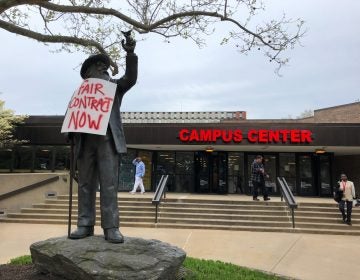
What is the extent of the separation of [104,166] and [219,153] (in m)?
16.6

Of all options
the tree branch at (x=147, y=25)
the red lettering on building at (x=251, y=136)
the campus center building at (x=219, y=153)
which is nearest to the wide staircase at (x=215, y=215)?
the red lettering on building at (x=251, y=136)

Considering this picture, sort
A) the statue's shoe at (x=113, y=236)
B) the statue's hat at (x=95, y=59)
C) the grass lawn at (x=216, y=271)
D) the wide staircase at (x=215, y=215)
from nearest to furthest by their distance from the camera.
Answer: the statue's shoe at (x=113, y=236)
the statue's hat at (x=95, y=59)
the grass lawn at (x=216, y=271)
the wide staircase at (x=215, y=215)

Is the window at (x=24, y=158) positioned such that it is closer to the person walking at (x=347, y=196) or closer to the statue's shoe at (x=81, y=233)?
the person walking at (x=347, y=196)

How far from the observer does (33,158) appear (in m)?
18.9

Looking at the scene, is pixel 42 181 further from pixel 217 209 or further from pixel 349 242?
pixel 349 242

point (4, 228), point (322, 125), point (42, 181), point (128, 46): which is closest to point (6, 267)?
point (128, 46)

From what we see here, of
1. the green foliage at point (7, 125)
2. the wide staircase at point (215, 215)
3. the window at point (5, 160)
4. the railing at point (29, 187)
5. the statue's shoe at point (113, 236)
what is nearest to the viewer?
the statue's shoe at point (113, 236)

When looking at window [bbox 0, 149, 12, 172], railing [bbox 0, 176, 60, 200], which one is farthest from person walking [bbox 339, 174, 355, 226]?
window [bbox 0, 149, 12, 172]

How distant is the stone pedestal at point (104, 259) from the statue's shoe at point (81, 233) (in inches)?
3.8

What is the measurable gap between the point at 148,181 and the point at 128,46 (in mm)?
16700

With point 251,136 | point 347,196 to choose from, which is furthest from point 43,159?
point 347,196

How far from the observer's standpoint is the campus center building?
58.1ft

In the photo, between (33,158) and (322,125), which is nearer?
(322,125)

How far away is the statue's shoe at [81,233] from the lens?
4627mm
